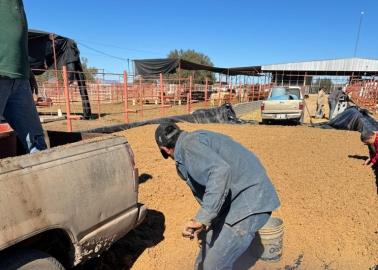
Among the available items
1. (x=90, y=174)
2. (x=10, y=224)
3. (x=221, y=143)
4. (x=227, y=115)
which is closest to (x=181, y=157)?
(x=221, y=143)

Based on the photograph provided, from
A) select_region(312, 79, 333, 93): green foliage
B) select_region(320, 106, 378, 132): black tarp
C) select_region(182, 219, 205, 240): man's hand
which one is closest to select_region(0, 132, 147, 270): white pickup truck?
select_region(182, 219, 205, 240): man's hand

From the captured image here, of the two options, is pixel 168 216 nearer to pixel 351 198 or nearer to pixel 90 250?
pixel 90 250

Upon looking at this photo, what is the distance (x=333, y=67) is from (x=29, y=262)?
45100 millimetres

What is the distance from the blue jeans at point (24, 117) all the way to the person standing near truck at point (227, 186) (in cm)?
117

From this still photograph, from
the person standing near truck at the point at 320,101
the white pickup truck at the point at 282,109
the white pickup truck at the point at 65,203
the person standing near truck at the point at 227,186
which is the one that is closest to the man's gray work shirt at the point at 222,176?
the person standing near truck at the point at 227,186

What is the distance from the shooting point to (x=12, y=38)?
253 cm

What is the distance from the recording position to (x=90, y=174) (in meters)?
2.26

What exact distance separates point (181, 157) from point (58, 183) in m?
0.78

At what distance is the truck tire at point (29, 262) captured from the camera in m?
1.88

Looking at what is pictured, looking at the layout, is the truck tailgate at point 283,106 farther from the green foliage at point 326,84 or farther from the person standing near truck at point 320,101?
the green foliage at point 326,84

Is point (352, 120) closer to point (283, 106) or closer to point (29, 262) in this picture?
point (283, 106)

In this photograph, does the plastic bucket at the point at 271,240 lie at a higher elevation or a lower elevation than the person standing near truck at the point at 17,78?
lower

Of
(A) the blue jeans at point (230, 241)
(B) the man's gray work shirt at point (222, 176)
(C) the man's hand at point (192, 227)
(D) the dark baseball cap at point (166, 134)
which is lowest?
(A) the blue jeans at point (230, 241)

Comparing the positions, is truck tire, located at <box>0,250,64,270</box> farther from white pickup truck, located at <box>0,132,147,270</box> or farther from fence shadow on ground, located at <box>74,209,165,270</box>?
fence shadow on ground, located at <box>74,209,165,270</box>
